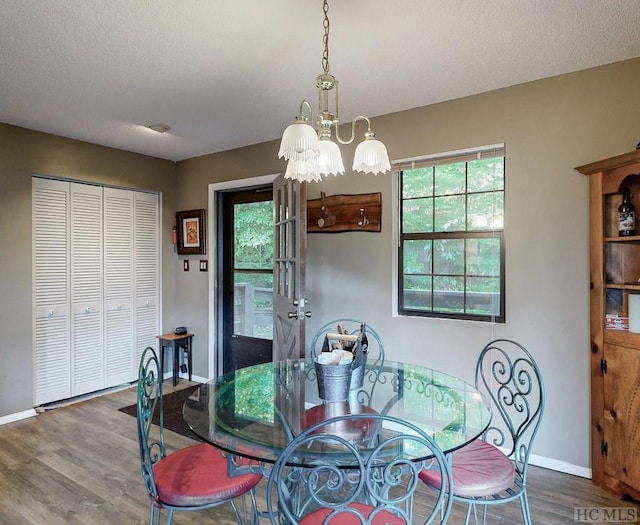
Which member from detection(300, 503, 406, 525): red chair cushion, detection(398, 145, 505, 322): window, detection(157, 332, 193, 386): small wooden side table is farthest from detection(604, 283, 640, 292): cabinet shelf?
detection(157, 332, 193, 386): small wooden side table

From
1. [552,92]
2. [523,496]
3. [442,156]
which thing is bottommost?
[523,496]

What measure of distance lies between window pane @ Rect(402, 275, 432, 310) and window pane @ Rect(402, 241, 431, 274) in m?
0.05

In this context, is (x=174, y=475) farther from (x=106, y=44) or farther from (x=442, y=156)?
(x=442, y=156)

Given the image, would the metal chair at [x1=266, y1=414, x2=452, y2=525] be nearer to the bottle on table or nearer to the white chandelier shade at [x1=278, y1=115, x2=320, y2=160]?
the white chandelier shade at [x1=278, y1=115, x2=320, y2=160]

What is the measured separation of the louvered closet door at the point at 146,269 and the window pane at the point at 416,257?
2.86 m

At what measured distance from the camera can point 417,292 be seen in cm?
316

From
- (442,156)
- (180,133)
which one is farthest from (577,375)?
(180,133)

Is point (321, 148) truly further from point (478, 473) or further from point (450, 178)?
point (450, 178)

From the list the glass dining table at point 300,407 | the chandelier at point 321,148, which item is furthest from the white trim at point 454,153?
the glass dining table at point 300,407

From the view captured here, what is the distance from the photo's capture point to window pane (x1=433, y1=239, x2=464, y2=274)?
2.98 m

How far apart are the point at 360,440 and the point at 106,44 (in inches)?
90.0

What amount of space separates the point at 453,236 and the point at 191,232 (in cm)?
289

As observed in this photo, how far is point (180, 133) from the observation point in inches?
146

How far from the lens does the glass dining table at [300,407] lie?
1497 millimetres
